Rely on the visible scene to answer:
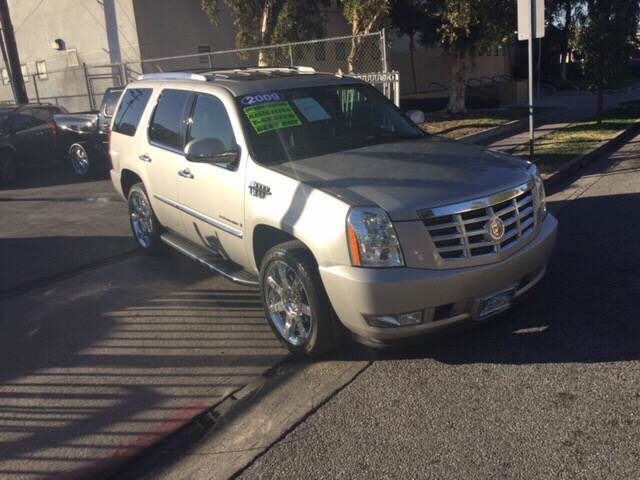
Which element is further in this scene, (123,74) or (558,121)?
(123,74)

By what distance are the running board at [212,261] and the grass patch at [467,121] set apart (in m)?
8.95

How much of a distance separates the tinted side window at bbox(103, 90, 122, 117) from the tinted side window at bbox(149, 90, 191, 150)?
6.83 metres

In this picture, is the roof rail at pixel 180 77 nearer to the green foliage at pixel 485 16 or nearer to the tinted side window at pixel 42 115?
the tinted side window at pixel 42 115

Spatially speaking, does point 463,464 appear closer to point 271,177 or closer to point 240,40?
point 271,177

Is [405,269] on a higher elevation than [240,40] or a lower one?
lower

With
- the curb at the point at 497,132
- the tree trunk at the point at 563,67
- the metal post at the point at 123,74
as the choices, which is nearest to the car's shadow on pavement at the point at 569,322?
the curb at the point at 497,132

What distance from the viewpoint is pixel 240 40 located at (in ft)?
55.5

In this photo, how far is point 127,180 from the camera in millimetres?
7137

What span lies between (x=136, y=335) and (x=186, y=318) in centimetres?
44

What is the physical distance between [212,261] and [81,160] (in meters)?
8.86

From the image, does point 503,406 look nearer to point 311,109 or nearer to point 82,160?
point 311,109

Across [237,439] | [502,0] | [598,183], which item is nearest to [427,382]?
[237,439]

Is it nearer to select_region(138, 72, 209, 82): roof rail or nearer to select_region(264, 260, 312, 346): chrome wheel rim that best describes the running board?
select_region(264, 260, 312, 346): chrome wheel rim

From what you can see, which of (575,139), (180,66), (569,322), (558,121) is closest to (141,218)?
(569,322)
